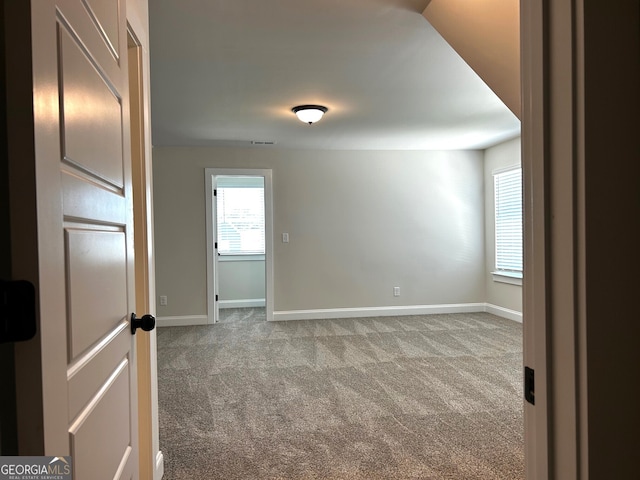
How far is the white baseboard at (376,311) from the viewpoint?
5324 millimetres

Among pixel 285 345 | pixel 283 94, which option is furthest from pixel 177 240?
pixel 283 94

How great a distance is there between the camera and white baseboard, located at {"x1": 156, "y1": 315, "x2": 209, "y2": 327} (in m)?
5.06

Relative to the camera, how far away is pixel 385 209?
217 inches

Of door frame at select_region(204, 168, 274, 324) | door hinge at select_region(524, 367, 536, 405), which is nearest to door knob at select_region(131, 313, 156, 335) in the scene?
door hinge at select_region(524, 367, 536, 405)

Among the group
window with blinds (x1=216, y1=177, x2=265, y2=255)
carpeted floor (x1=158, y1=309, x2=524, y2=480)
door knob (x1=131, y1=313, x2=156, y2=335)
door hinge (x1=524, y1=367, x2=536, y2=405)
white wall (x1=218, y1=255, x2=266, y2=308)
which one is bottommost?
carpeted floor (x1=158, y1=309, x2=524, y2=480)

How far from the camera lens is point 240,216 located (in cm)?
651

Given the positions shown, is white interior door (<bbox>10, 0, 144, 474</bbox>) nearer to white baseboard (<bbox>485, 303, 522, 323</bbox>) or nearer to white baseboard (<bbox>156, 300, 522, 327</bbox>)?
white baseboard (<bbox>156, 300, 522, 327</bbox>)

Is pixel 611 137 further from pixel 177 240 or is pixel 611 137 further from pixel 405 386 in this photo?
pixel 177 240

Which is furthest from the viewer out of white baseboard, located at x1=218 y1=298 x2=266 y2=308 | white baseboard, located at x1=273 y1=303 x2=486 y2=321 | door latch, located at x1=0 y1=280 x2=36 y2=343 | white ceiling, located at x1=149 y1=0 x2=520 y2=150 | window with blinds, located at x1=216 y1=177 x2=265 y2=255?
window with blinds, located at x1=216 y1=177 x2=265 y2=255

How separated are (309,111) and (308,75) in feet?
2.12

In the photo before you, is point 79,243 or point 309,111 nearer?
point 79,243

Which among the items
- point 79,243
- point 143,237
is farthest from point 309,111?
point 79,243

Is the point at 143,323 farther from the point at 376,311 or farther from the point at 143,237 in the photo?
the point at 376,311

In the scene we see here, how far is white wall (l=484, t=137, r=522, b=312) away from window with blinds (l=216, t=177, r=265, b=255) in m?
3.52
